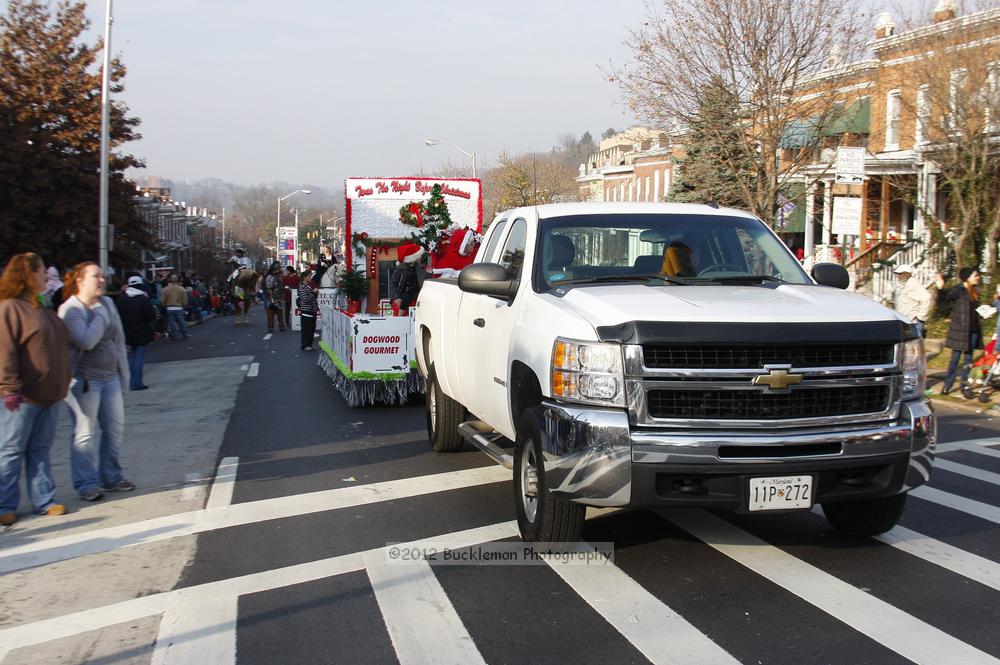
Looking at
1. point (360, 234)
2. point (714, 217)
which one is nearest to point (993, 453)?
point (714, 217)

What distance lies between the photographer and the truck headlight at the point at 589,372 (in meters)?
5.02

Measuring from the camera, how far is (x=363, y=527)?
6543mm

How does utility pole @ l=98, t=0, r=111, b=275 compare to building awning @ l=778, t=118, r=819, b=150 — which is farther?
utility pole @ l=98, t=0, r=111, b=275

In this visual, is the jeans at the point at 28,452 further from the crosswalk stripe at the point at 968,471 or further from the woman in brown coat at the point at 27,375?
the crosswalk stripe at the point at 968,471

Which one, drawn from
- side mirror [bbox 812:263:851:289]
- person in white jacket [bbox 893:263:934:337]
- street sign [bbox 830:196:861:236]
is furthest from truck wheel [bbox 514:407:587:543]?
street sign [bbox 830:196:861:236]

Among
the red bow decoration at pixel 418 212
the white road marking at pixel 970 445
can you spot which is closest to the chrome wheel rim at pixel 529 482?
the white road marking at pixel 970 445

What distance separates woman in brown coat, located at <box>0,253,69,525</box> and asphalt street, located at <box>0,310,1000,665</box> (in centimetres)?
36

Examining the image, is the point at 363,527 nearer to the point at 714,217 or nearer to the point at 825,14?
the point at 714,217

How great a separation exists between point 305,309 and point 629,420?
54.9 ft

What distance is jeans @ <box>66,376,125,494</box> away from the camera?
730cm

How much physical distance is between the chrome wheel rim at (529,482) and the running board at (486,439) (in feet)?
0.85

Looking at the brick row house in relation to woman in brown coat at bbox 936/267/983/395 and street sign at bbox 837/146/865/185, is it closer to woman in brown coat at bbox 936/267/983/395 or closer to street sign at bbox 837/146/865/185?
street sign at bbox 837/146/865/185

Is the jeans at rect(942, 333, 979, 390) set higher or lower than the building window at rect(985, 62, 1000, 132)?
lower

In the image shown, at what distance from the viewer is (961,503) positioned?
7.07 m
